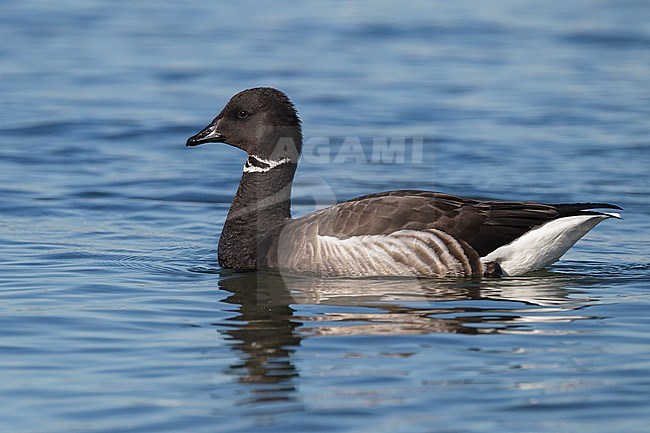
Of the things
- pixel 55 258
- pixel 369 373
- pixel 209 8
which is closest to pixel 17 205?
pixel 55 258

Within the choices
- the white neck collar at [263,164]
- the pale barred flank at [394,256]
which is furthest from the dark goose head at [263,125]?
the pale barred flank at [394,256]

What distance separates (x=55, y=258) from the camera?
1228 centimetres

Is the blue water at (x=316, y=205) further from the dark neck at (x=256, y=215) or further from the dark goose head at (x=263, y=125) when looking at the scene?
the dark goose head at (x=263, y=125)

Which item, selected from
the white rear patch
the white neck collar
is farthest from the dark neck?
the white rear patch

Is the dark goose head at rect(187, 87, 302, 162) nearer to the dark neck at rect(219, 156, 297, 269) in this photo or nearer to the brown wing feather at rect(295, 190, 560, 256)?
the dark neck at rect(219, 156, 297, 269)

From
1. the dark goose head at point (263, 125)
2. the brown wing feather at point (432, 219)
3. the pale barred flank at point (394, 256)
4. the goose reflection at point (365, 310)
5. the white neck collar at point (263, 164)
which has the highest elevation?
the dark goose head at point (263, 125)

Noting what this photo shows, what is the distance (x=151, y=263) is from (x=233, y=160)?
223 inches

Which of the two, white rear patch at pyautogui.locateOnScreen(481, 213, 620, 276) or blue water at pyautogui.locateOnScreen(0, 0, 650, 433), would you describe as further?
white rear patch at pyautogui.locateOnScreen(481, 213, 620, 276)

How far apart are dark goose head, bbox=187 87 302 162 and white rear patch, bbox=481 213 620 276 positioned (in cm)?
242

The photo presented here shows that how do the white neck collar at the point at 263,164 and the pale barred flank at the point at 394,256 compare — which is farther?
the white neck collar at the point at 263,164

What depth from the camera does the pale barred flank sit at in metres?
11.4

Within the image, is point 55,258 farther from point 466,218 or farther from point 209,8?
point 209,8

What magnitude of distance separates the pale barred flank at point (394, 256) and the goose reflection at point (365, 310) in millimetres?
127

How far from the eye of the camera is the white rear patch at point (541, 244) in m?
11.4
